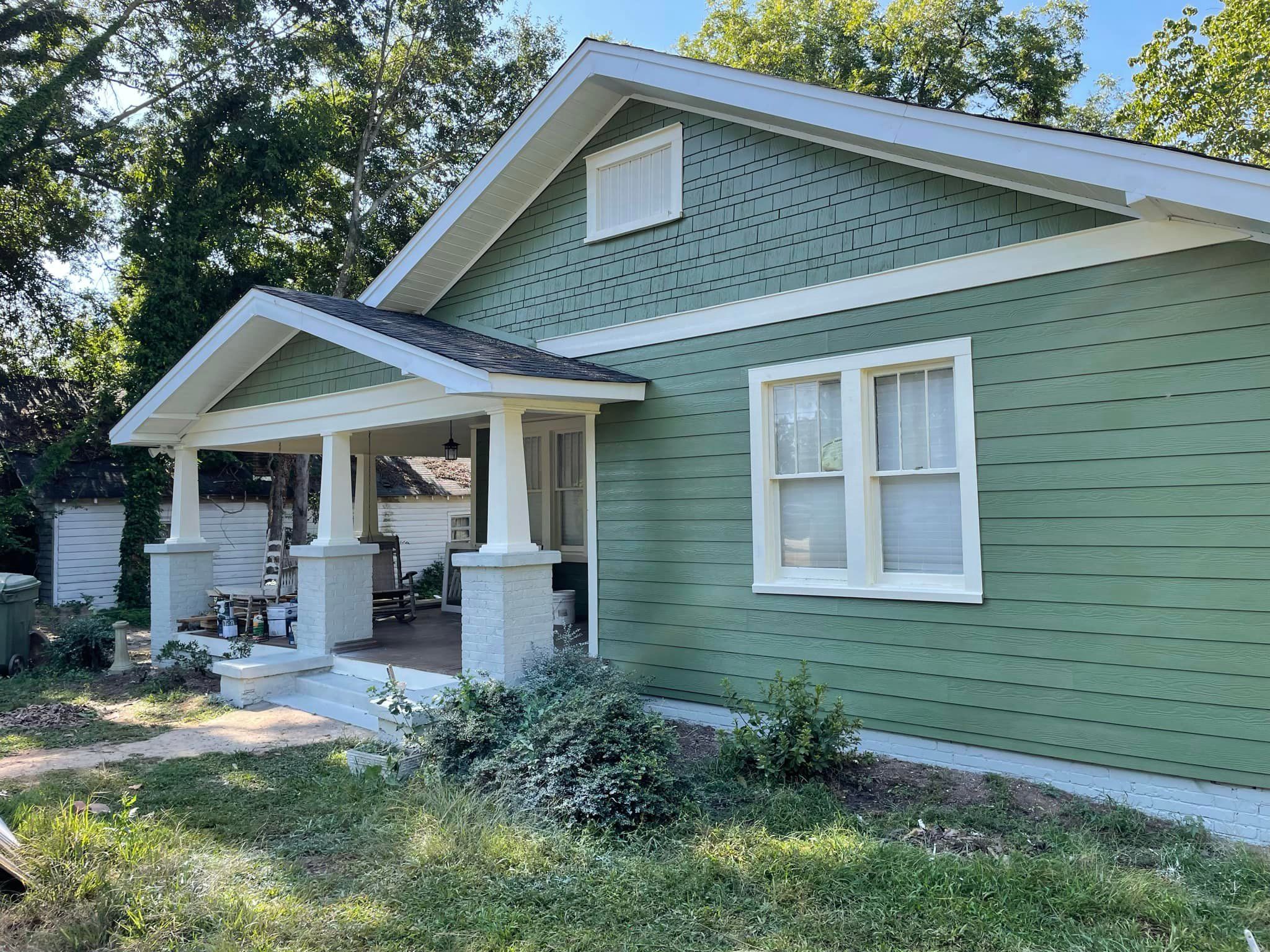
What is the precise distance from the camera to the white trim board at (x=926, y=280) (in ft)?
16.7

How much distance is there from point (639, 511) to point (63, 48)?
17.1 m

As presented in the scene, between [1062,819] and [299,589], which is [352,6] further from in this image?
[1062,819]

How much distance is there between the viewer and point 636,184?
310 inches

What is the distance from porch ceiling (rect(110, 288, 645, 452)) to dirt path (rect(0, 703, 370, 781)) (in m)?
2.96

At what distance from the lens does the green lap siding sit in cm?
480

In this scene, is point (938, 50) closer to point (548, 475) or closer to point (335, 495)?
point (548, 475)

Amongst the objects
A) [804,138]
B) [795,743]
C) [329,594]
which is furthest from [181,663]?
[804,138]

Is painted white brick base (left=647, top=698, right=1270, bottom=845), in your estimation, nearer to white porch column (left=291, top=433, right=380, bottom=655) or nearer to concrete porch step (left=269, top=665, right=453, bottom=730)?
concrete porch step (left=269, top=665, right=453, bottom=730)

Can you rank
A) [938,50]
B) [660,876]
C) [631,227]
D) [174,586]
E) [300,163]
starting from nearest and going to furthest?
1. [660,876]
2. [631,227]
3. [174,586]
4. [300,163]
5. [938,50]

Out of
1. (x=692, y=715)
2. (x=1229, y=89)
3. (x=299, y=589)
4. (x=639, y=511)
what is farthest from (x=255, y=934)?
(x=1229, y=89)

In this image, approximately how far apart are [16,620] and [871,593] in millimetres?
10270

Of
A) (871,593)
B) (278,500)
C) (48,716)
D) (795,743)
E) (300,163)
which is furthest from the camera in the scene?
(278,500)

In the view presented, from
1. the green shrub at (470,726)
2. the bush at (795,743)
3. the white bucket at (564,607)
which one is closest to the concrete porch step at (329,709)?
the green shrub at (470,726)

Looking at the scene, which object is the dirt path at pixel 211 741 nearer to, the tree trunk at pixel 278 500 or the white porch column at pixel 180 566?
the white porch column at pixel 180 566
